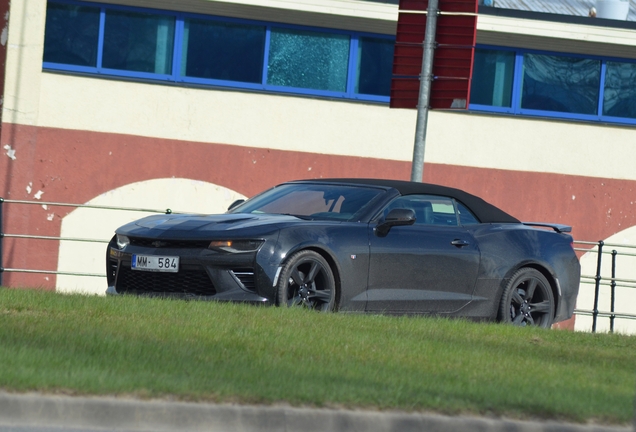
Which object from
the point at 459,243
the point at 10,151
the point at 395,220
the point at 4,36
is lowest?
the point at 459,243

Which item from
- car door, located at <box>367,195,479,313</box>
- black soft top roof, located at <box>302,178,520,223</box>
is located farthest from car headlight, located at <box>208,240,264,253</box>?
black soft top roof, located at <box>302,178,520,223</box>

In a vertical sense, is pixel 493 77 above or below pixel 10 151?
above

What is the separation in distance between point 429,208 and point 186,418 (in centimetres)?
574

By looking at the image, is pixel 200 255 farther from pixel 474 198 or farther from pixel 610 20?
pixel 610 20

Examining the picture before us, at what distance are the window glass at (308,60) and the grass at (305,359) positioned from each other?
31.4 ft

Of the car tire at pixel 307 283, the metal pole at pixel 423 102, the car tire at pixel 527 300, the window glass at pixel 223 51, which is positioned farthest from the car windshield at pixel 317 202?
the window glass at pixel 223 51

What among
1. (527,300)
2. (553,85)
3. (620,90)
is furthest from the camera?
(620,90)

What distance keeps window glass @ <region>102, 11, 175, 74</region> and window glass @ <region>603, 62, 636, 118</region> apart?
7749 mm

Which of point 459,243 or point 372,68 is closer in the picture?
point 459,243

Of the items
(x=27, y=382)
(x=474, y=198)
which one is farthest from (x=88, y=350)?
(x=474, y=198)

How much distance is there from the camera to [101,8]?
18.5 meters

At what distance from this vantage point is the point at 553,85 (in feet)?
65.4

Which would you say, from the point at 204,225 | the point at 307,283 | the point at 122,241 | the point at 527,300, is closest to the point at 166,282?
the point at 204,225

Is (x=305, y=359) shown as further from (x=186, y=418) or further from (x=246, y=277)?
(x=246, y=277)
